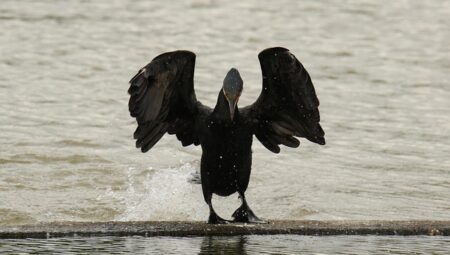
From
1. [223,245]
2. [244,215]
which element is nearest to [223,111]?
[244,215]

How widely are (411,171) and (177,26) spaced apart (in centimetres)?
863

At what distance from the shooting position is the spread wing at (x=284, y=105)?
8.62 m

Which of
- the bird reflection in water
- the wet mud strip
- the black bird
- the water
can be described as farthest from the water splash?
the bird reflection in water

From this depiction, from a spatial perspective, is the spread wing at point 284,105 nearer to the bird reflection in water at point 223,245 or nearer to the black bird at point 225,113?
the black bird at point 225,113

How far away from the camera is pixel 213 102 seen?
14.4m

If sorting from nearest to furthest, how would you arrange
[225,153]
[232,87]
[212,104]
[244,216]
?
[232,87]
[225,153]
[244,216]
[212,104]

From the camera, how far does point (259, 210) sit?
10.4 m

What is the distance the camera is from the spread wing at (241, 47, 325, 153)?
28.3 feet

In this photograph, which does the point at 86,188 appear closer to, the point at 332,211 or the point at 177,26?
the point at 332,211

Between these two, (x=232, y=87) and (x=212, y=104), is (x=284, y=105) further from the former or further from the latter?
(x=212, y=104)

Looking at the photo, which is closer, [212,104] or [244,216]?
[244,216]

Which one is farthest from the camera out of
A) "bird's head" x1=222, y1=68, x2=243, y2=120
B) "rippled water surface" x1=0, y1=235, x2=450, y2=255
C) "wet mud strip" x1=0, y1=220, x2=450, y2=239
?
"bird's head" x1=222, y1=68, x2=243, y2=120

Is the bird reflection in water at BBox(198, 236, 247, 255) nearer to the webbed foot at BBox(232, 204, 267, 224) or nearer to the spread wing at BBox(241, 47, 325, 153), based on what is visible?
the webbed foot at BBox(232, 204, 267, 224)

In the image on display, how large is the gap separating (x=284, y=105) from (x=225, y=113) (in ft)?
2.02
